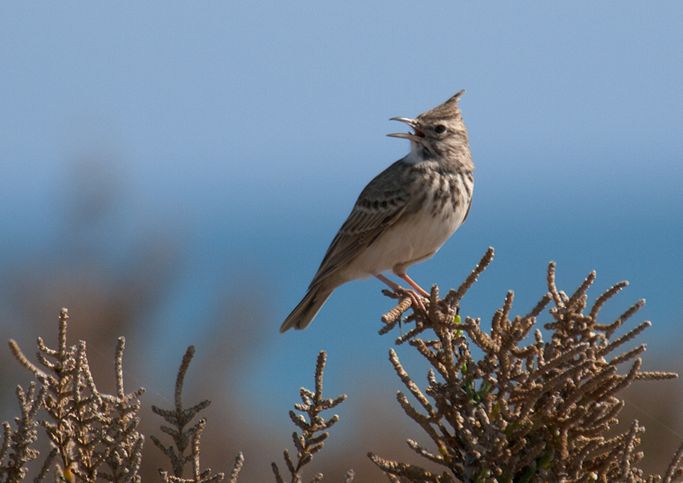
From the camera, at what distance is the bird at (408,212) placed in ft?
21.6

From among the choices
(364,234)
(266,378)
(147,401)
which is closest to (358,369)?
(266,378)

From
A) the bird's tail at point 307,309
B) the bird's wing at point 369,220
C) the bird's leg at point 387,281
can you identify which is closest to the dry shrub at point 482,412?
the bird's leg at point 387,281

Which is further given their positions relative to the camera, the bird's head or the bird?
the bird's head

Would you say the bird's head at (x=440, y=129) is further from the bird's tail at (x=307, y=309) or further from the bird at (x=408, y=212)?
the bird's tail at (x=307, y=309)

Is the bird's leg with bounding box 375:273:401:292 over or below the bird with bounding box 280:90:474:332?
below

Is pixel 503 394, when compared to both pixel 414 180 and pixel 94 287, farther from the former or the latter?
pixel 94 287

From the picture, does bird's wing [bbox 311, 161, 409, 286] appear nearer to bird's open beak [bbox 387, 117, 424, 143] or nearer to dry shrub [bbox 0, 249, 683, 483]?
bird's open beak [bbox 387, 117, 424, 143]

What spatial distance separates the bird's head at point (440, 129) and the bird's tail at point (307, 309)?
103 cm

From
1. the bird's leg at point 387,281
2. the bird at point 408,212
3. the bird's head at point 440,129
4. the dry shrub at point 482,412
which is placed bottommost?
the dry shrub at point 482,412

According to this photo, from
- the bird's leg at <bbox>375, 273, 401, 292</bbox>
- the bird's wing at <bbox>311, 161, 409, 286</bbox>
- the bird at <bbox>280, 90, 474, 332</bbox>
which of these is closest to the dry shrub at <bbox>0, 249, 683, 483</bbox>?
the bird's leg at <bbox>375, 273, 401, 292</bbox>

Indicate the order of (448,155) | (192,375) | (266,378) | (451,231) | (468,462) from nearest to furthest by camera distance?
1. (468,462)
2. (451,231)
3. (448,155)
4. (192,375)
5. (266,378)

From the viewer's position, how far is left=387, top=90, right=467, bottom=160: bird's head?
23.0 ft

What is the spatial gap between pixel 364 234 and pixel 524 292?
83.4 meters

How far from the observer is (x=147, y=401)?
9328mm
